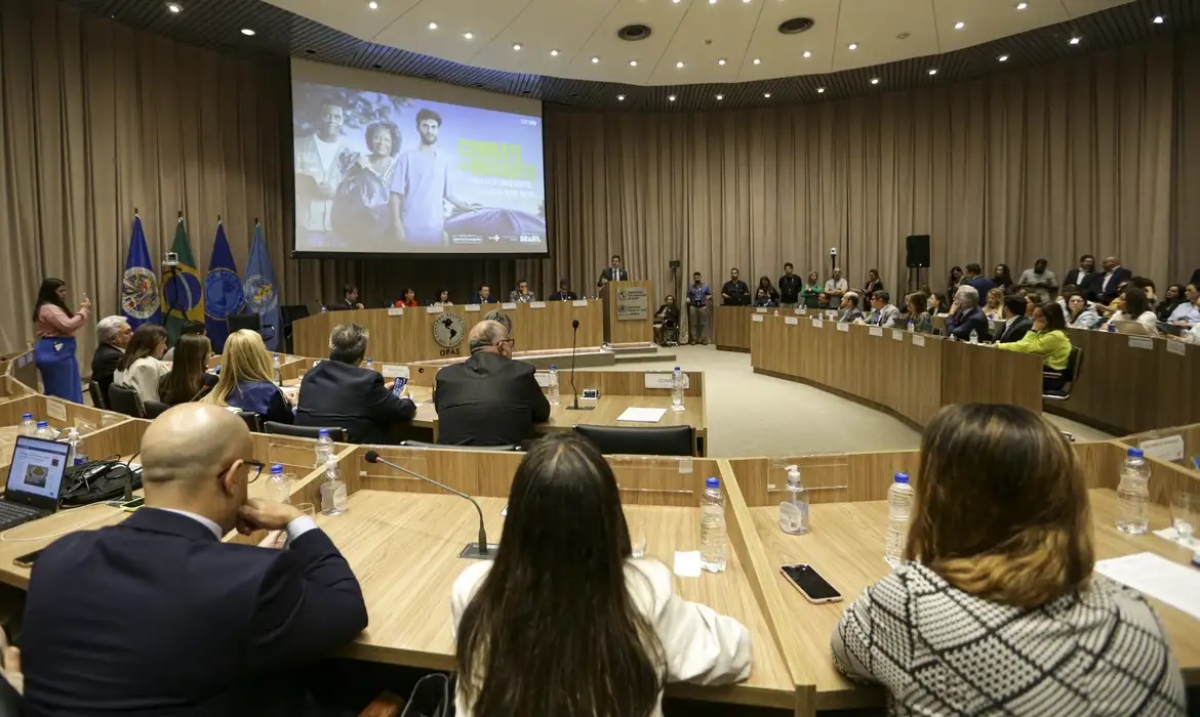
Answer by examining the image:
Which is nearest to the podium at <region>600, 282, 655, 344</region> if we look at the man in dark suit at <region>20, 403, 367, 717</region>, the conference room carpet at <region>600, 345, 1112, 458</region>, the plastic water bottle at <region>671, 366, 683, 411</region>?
the conference room carpet at <region>600, 345, 1112, 458</region>

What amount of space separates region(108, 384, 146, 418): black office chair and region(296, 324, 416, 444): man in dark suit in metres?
1.08

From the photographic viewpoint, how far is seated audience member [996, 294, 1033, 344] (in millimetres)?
5805

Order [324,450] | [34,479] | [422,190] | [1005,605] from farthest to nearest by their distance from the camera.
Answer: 1. [422,190]
2. [324,450]
3. [34,479]
4. [1005,605]

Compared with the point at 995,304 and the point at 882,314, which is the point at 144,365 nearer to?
the point at 882,314

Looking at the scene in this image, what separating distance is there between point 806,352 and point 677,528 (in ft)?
21.5

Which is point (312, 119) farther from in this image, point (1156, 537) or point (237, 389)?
point (1156, 537)

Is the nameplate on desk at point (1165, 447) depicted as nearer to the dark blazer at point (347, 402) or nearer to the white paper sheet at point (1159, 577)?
the white paper sheet at point (1159, 577)

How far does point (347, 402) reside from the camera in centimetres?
349

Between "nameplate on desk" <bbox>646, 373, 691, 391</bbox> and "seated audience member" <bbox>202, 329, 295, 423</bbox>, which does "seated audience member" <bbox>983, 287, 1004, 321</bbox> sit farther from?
"seated audience member" <bbox>202, 329, 295, 423</bbox>

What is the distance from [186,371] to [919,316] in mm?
6090

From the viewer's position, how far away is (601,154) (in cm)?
1321

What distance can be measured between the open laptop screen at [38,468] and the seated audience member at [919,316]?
21.2 ft

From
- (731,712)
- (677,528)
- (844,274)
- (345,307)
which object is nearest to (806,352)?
(844,274)

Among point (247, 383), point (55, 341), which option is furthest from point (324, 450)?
point (55, 341)
